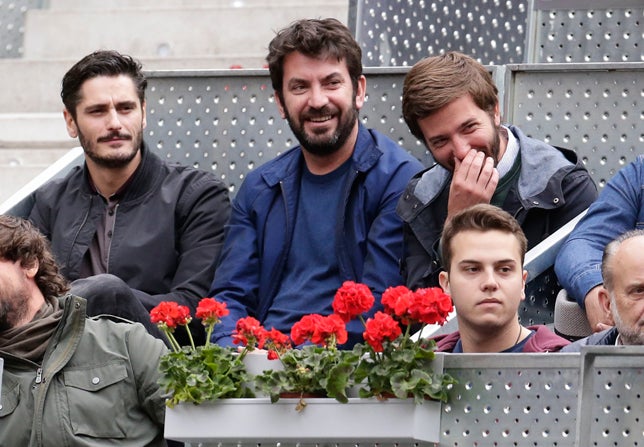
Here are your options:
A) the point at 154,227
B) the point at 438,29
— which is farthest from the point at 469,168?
the point at 438,29

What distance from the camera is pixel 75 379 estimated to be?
489 centimetres

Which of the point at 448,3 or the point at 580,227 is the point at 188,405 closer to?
the point at 580,227

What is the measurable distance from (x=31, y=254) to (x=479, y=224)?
1.34 m

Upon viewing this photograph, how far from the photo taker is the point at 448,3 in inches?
275

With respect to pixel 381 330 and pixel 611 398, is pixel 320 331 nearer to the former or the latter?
pixel 381 330

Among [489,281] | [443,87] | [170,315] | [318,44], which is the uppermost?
[318,44]

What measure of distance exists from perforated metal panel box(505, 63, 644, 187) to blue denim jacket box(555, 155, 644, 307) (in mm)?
841

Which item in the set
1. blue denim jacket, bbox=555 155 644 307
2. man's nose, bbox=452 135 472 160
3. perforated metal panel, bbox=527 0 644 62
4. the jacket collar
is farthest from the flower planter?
perforated metal panel, bbox=527 0 644 62

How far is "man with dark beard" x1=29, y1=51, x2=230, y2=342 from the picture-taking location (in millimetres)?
5703

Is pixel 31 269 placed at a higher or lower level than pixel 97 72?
lower

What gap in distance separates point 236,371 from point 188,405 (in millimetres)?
142

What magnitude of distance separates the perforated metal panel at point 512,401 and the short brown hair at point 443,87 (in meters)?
1.25

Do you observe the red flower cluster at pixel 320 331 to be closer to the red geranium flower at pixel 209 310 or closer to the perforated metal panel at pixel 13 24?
the red geranium flower at pixel 209 310

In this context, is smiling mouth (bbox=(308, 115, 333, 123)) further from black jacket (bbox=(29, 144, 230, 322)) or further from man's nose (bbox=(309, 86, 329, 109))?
black jacket (bbox=(29, 144, 230, 322))
